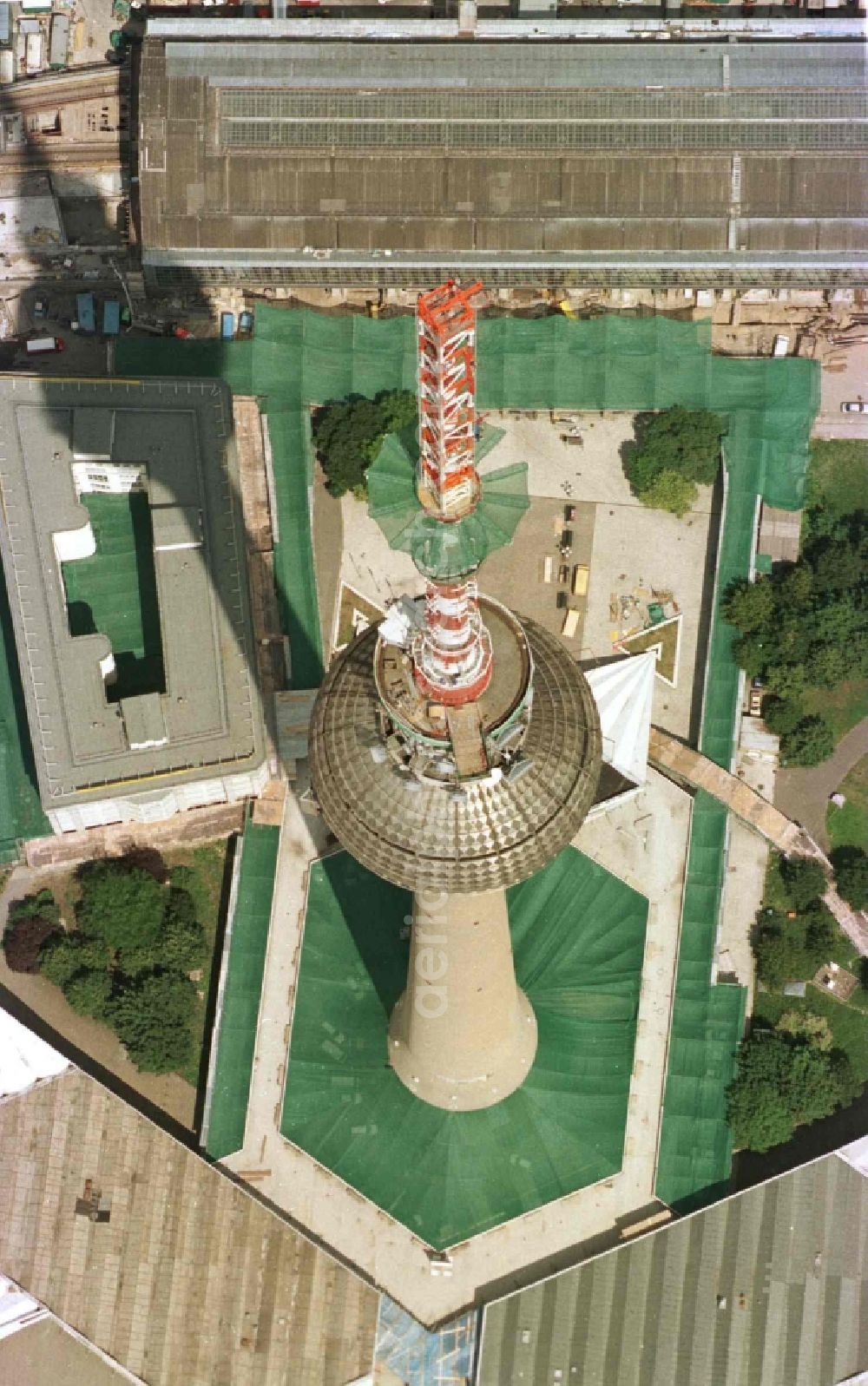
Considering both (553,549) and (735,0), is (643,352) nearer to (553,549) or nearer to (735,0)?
(553,549)

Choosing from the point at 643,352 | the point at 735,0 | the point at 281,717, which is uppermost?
the point at 735,0

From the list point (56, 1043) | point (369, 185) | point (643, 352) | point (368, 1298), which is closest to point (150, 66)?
point (369, 185)

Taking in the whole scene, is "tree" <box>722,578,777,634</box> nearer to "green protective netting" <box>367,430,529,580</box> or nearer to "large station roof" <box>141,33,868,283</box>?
"large station roof" <box>141,33,868,283</box>

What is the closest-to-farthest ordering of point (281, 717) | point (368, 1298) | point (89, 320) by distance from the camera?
1. point (368, 1298)
2. point (281, 717)
3. point (89, 320)

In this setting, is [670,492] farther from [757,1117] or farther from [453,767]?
[453,767]

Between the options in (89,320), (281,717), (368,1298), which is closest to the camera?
(368,1298)

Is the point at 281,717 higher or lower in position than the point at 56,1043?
higher

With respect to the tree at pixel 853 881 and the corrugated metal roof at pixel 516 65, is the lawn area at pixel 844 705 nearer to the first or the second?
the tree at pixel 853 881

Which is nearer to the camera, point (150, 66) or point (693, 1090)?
point (693, 1090)
